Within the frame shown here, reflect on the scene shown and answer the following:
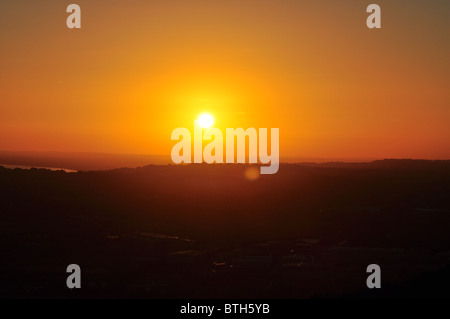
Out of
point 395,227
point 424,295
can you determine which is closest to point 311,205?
point 395,227

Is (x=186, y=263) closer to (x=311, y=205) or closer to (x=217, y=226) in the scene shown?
(x=217, y=226)

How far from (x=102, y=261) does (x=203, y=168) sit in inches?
993

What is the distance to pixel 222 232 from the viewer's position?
82.9 feet

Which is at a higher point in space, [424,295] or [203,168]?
[203,168]

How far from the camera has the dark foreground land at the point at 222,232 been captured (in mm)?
16031

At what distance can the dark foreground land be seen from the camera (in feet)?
52.6
